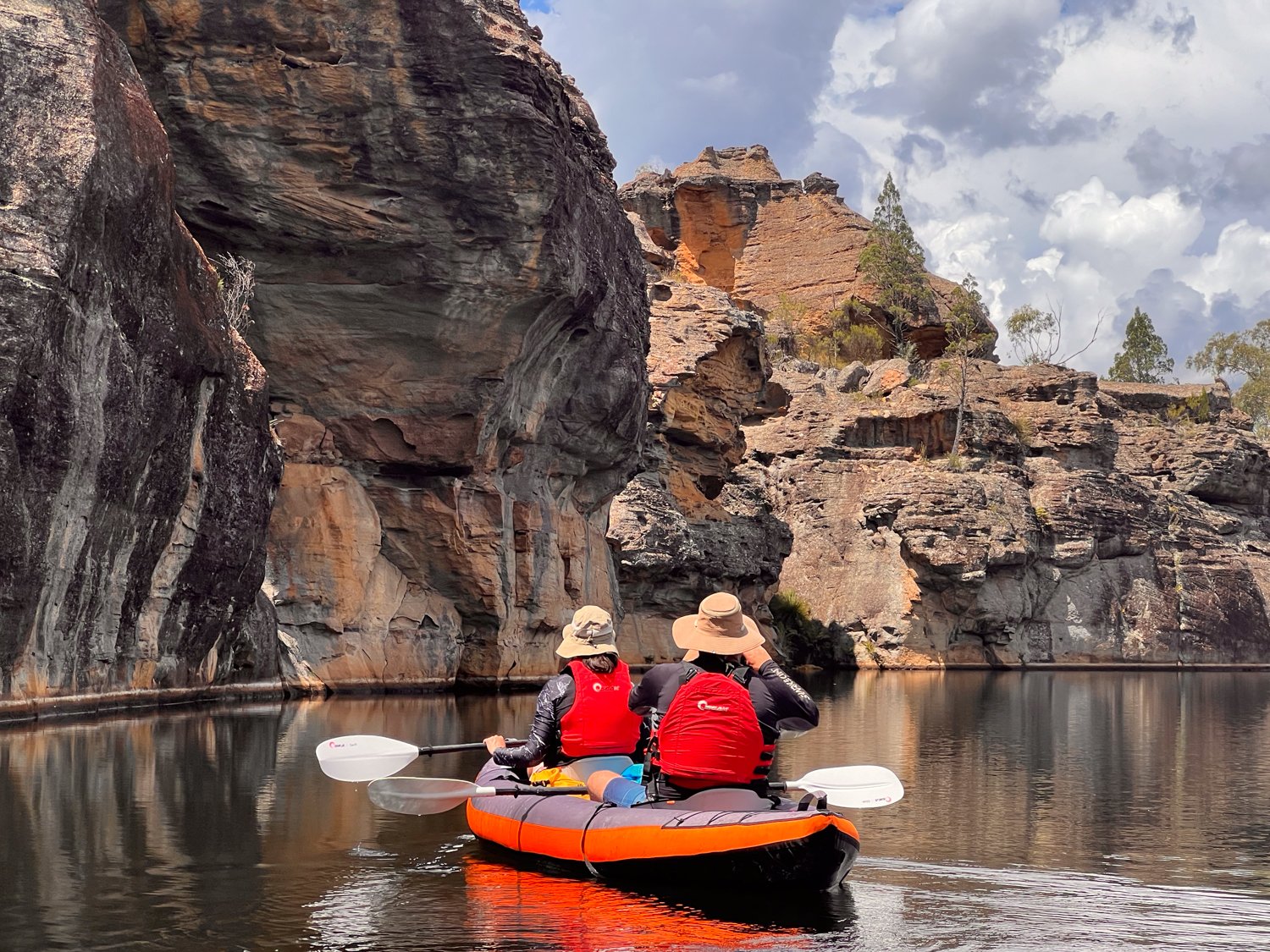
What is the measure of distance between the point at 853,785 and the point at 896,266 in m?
71.4

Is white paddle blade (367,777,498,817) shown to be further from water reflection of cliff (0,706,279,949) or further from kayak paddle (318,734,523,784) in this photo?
water reflection of cliff (0,706,279,949)

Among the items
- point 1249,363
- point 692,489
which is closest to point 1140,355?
point 1249,363

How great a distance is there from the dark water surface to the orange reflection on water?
25 mm

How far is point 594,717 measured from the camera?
1243 cm

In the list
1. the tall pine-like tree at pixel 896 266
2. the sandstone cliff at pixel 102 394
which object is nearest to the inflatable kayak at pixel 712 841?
the sandstone cliff at pixel 102 394

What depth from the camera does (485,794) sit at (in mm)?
12336

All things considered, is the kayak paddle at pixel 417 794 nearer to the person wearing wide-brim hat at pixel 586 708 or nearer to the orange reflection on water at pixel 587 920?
the person wearing wide-brim hat at pixel 586 708

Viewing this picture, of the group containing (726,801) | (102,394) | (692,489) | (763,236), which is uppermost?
(763,236)

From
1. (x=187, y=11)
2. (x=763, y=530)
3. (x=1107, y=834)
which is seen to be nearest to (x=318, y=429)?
(x=187, y=11)

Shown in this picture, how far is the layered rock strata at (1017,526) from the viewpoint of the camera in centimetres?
5716

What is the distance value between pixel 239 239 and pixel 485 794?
22.3 metres

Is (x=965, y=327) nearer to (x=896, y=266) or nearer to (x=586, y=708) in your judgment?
(x=896, y=266)

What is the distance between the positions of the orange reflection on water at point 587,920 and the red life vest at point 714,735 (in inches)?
36.9

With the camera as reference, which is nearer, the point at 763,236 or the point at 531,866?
the point at 531,866
